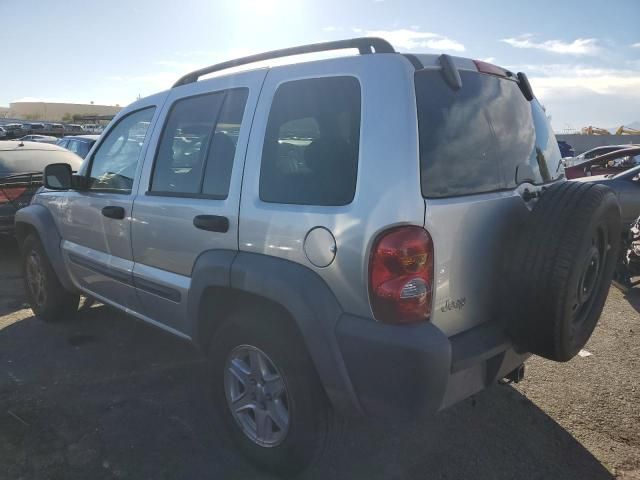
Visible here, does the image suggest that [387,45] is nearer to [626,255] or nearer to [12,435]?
[12,435]

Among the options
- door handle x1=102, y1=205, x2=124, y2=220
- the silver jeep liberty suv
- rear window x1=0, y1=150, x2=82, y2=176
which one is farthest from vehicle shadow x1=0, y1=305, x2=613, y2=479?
rear window x1=0, y1=150, x2=82, y2=176

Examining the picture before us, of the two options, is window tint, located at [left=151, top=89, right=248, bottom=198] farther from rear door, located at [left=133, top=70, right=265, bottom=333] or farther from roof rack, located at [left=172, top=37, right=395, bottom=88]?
roof rack, located at [left=172, top=37, right=395, bottom=88]

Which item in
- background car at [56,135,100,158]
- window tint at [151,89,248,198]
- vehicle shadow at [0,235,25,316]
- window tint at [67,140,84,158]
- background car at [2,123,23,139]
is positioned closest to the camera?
window tint at [151,89,248,198]

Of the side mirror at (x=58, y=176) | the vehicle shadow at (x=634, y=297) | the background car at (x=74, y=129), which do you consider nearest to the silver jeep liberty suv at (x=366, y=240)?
the side mirror at (x=58, y=176)

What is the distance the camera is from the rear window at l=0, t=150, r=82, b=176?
706 centimetres

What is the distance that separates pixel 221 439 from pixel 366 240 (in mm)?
1608

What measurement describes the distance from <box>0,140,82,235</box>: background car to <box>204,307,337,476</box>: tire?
207 inches

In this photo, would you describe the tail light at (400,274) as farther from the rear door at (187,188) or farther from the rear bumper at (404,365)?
the rear door at (187,188)

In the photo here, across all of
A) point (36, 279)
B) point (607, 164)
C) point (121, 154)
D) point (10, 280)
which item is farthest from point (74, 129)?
point (121, 154)

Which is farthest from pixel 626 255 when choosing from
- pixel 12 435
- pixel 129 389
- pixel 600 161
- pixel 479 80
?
pixel 600 161

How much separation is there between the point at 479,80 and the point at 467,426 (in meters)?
1.98

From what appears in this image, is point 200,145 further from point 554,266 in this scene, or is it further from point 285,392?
point 554,266

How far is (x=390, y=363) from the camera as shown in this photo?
1.94 m

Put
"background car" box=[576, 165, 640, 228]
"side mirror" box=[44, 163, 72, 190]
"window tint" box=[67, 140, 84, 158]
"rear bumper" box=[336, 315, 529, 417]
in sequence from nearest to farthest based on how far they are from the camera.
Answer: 1. "rear bumper" box=[336, 315, 529, 417]
2. "side mirror" box=[44, 163, 72, 190]
3. "background car" box=[576, 165, 640, 228]
4. "window tint" box=[67, 140, 84, 158]
